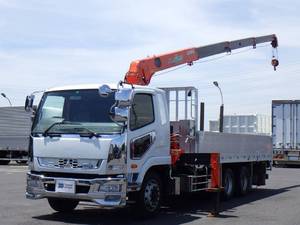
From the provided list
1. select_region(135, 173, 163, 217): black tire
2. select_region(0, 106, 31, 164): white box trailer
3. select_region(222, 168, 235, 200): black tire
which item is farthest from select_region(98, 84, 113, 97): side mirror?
select_region(0, 106, 31, 164): white box trailer

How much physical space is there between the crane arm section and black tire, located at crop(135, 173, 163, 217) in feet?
12.4

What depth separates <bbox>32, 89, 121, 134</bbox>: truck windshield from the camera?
36.4 ft

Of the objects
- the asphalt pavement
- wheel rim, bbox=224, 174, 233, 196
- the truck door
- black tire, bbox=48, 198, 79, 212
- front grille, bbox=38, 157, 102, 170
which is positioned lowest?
the asphalt pavement

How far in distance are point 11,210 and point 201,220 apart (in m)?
4.16

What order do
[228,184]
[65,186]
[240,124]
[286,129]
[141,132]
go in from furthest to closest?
[286,129] → [240,124] → [228,184] → [141,132] → [65,186]

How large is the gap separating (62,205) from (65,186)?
1895mm

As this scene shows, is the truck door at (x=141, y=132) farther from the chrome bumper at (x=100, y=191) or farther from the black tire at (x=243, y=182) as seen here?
the black tire at (x=243, y=182)

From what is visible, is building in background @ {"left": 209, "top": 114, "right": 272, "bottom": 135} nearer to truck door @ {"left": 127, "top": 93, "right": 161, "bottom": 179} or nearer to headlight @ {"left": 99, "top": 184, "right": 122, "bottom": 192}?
truck door @ {"left": 127, "top": 93, "right": 161, "bottom": 179}

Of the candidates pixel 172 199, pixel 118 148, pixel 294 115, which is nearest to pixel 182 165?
pixel 172 199

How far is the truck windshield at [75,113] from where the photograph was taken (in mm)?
11094

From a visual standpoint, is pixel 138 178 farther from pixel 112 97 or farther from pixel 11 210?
pixel 11 210

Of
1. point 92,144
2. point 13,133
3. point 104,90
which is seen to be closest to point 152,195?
point 92,144

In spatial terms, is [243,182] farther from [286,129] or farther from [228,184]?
[286,129]

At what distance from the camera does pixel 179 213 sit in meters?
12.9
